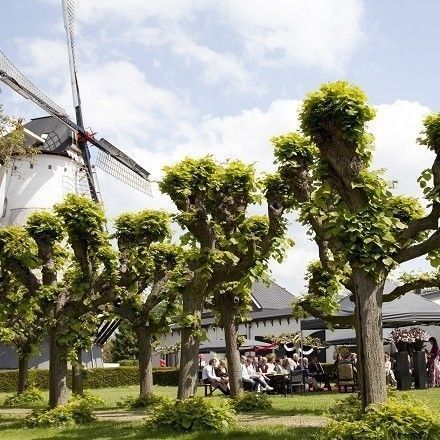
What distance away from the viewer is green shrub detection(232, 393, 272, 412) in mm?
17047

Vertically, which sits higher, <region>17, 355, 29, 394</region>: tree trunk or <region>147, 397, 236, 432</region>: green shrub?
<region>17, 355, 29, 394</region>: tree trunk

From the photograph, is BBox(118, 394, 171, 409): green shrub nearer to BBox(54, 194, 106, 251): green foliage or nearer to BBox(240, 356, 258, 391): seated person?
BBox(240, 356, 258, 391): seated person

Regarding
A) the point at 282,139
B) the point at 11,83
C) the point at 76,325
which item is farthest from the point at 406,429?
the point at 11,83

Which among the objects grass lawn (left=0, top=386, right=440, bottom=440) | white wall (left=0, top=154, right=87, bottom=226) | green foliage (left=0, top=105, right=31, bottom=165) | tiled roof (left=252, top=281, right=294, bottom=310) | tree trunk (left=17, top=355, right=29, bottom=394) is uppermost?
white wall (left=0, top=154, right=87, bottom=226)

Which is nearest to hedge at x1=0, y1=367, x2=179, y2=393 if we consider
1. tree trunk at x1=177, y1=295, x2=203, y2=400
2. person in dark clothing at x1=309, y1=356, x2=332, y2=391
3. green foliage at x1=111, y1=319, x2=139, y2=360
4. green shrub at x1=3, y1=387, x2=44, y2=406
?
green shrub at x1=3, y1=387, x2=44, y2=406

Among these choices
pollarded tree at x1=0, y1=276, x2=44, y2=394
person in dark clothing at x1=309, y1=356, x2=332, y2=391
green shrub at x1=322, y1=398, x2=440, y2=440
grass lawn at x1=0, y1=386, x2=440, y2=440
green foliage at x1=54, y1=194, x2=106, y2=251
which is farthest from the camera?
person in dark clothing at x1=309, y1=356, x2=332, y2=391

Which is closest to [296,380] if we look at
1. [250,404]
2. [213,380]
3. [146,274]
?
[213,380]

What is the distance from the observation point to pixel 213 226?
47.2 ft

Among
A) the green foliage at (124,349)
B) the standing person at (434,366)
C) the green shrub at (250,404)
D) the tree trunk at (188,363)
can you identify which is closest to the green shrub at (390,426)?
the tree trunk at (188,363)

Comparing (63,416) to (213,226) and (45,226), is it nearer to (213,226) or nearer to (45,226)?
(45,226)

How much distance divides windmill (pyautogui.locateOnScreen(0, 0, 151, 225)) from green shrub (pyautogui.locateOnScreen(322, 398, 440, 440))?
118ft

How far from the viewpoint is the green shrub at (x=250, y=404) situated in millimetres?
17047

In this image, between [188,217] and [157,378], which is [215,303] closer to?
[188,217]

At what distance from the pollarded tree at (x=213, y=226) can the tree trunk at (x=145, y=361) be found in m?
6.67
